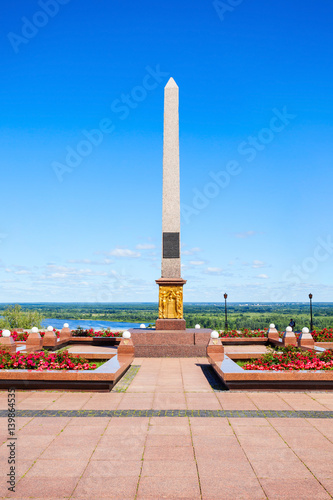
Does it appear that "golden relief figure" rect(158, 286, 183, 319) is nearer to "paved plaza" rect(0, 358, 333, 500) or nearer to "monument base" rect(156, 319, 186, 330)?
"monument base" rect(156, 319, 186, 330)

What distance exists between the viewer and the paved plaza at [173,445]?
4504mm

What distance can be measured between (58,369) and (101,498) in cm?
615

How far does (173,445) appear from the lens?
5750mm

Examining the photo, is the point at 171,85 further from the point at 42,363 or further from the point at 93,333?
the point at 42,363

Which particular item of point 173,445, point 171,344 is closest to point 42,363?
point 173,445

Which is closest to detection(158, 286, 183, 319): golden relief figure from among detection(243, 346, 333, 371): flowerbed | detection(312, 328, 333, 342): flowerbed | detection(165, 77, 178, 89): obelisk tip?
detection(243, 346, 333, 371): flowerbed

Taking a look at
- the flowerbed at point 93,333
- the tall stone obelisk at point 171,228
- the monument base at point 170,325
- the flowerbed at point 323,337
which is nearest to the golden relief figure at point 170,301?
the tall stone obelisk at point 171,228

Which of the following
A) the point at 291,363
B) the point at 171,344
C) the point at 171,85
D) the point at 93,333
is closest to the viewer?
the point at 291,363

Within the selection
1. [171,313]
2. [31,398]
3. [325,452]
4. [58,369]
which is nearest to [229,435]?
[325,452]

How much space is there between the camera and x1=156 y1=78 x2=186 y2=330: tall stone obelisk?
16.3 metres

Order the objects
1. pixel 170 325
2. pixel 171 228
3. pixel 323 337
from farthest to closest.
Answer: pixel 323 337
pixel 171 228
pixel 170 325

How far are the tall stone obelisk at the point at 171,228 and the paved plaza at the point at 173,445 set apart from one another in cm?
711

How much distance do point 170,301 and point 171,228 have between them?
3.23 metres

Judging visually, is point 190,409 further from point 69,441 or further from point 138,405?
point 69,441
